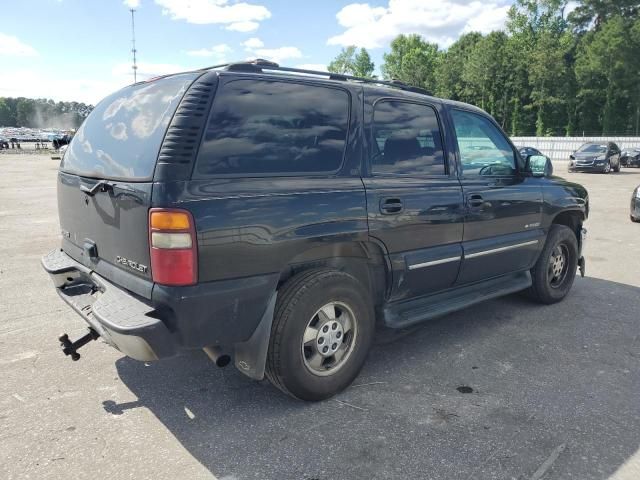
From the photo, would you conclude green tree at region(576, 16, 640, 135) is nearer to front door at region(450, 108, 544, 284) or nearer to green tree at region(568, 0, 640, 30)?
green tree at region(568, 0, 640, 30)

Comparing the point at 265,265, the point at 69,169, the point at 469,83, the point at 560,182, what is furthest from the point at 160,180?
the point at 469,83

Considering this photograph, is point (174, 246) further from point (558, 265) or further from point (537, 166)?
point (558, 265)

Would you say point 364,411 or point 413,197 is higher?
point 413,197

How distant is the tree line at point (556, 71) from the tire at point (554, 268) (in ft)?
168

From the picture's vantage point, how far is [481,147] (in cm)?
433

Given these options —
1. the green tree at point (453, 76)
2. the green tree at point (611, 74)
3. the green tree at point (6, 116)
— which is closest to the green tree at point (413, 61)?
the green tree at point (453, 76)

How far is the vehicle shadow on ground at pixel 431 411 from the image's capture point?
2.59 meters

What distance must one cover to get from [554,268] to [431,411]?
2827 millimetres

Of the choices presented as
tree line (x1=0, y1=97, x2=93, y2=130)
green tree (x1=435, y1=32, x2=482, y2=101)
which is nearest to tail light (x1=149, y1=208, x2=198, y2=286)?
green tree (x1=435, y1=32, x2=482, y2=101)

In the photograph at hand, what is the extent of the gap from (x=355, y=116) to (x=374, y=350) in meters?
1.85

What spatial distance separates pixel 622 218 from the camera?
35.8ft

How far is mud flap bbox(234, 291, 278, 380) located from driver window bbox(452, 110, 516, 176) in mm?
2095

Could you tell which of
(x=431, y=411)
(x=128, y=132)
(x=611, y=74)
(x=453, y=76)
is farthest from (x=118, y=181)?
(x=453, y=76)

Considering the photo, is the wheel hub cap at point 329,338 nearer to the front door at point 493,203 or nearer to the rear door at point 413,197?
the rear door at point 413,197
